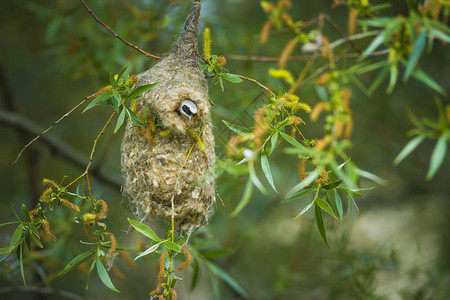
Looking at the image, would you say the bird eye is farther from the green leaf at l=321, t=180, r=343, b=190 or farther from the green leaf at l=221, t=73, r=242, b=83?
the green leaf at l=321, t=180, r=343, b=190

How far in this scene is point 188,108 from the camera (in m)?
1.33

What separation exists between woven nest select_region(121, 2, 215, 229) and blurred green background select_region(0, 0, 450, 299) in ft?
2.87

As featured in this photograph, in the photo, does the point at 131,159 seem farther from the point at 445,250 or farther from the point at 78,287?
Result: the point at 445,250

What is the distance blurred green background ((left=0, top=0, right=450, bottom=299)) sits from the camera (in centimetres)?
253

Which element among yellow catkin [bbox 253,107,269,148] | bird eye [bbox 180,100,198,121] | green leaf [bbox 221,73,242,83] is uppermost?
bird eye [bbox 180,100,198,121]

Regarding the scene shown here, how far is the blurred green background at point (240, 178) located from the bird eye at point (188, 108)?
1.05 m

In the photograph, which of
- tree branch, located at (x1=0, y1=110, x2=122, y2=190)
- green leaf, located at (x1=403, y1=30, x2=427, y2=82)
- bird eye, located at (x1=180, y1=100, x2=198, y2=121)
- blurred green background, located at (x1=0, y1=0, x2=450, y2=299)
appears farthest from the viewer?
tree branch, located at (x1=0, y1=110, x2=122, y2=190)

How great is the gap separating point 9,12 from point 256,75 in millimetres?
2169

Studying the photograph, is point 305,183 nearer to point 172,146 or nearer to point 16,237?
point 172,146

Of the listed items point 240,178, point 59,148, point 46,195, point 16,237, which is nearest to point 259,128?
point 46,195

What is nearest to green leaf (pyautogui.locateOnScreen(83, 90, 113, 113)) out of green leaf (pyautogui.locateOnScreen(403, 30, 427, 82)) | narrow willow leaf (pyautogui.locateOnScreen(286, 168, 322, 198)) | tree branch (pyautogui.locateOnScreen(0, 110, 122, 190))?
narrow willow leaf (pyautogui.locateOnScreen(286, 168, 322, 198))

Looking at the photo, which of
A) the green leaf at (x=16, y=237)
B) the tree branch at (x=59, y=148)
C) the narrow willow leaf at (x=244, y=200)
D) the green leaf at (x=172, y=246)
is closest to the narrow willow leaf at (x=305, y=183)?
the narrow willow leaf at (x=244, y=200)

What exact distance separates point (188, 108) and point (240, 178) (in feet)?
3.92

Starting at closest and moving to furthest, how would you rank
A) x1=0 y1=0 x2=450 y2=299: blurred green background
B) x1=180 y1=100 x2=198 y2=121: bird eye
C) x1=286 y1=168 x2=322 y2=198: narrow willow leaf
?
x1=286 y1=168 x2=322 y2=198: narrow willow leaf → x1=180 y1=100 x2=198 y2=121: bird eye → x1=0 y1=0 x2=450 y2=299: blurred green background
